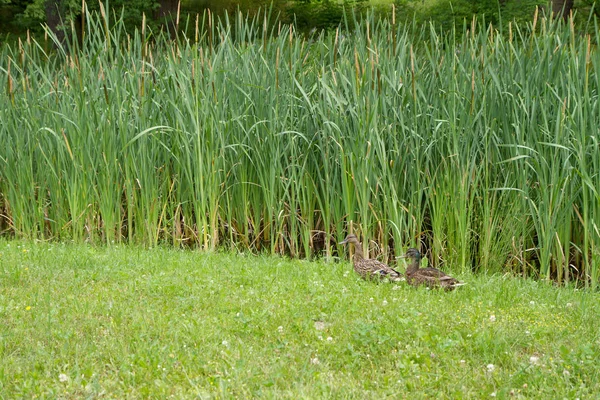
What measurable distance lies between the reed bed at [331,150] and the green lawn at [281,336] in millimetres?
809

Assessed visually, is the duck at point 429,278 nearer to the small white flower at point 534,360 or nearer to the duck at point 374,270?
the duck at point 374,270

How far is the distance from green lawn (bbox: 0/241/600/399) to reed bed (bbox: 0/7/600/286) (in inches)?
31.8

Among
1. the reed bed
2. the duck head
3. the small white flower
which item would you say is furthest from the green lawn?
the reed bed

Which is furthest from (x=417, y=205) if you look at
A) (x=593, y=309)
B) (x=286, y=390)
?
(x=286, y=390)

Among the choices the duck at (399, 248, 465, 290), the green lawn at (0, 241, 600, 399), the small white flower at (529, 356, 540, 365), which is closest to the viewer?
the green lawn at (0, 241, 600, 399)

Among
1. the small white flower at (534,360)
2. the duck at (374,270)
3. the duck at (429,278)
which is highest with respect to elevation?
the small white flower at (534,360)

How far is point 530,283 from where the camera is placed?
20.1 ft

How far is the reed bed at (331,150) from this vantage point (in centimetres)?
658

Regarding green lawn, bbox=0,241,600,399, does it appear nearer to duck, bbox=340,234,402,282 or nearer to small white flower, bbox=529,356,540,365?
small white flower, bbox=529,356,540,365

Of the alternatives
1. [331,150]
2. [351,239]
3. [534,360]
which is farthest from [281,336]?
[331,150]

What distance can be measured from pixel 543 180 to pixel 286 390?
354 centimetres

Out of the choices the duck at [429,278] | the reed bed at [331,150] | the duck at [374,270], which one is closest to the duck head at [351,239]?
the reed bed at [331,150]

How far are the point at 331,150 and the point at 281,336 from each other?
314 cm

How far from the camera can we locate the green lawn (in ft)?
12.7
